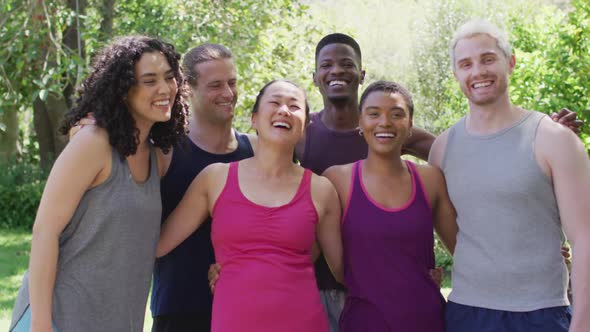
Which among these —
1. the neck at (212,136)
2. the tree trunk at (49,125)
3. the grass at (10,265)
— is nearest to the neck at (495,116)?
the neck at (212,136)

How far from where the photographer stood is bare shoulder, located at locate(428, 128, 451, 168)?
144 inches

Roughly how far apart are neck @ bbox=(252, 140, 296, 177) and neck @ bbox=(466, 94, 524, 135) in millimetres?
923

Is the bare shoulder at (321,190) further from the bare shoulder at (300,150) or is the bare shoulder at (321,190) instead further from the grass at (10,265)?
the grass at (10,265)

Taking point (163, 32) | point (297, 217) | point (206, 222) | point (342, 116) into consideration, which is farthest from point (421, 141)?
point (163, 32)

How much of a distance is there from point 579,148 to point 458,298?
0.87 meters

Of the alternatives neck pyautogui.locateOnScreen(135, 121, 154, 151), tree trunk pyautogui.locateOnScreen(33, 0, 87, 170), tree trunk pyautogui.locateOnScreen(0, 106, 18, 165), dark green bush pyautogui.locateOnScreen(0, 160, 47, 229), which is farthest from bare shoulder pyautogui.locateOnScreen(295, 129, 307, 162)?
tree trunk pyautogui.locateOnScreen(0, 106, 18, 165)

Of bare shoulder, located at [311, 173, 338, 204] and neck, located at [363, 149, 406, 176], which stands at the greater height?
neck, located at [363, 149, 406, 176]

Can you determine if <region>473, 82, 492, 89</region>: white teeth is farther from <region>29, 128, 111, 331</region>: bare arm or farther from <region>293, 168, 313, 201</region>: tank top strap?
<region>29, 128, 111, 331</region>: bare arm

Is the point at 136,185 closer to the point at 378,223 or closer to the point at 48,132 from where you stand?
the point at 378,223

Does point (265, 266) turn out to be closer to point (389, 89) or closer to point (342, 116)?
point (389, 89)

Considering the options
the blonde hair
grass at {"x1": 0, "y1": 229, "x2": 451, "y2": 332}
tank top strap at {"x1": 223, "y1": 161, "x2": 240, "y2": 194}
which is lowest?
grass at {"x1": 0, "y1": 229, "x2": 451, "y2": 332}

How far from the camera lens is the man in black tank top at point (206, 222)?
3836 millimetres

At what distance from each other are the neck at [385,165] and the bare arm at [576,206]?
2.62ft

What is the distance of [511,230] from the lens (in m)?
3.21
